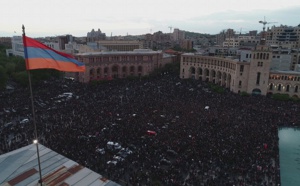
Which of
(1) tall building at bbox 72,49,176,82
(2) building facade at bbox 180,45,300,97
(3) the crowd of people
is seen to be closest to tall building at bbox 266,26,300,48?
(2) building facade at bbox 180,45,300,97

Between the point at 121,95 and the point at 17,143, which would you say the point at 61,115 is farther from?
the point at 121,95

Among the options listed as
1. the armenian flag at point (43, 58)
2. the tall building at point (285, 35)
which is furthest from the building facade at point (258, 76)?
the armenian flag at point (43, 58)

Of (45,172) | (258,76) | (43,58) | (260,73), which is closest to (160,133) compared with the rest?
(45,172)

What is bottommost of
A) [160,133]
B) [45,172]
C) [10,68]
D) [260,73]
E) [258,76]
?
[160,133]

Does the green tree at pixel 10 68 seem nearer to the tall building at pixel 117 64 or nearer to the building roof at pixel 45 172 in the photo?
the tall building at pixel 117 64

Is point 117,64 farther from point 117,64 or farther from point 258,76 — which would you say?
point 258,76

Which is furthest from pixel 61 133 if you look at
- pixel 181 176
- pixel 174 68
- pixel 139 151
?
pixel 174 68

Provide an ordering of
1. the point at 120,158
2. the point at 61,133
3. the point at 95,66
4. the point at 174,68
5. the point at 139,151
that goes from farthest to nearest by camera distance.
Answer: the point at 174,68 → the point at 95,66 → the point at 61,133 → the point at 139,151 → the point at 120,158
